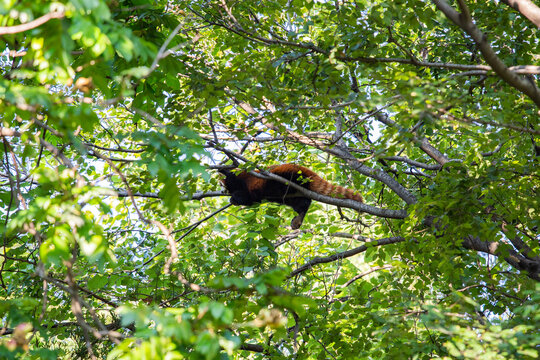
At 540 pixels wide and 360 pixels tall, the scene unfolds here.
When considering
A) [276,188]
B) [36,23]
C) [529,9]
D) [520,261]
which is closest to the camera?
[36,23]

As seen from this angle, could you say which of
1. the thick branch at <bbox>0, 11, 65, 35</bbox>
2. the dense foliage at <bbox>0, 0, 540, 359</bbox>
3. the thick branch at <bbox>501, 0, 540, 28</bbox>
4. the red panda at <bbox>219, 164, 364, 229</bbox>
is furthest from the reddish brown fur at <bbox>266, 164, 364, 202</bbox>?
the thick branch at <bbox>0, 11, 65, 35</bbox>

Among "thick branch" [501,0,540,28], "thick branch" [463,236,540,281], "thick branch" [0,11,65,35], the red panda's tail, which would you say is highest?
the red panda's tail

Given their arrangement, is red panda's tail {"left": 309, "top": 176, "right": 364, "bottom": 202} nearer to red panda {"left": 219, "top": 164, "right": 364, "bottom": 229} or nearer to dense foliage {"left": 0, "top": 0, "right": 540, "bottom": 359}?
red panda {"left": 219, "top": 164, "right": 364, "bottom": 229}

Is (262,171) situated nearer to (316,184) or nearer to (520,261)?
(316,184)

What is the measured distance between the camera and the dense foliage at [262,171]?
1947 millimetres

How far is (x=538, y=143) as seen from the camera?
4551 millimetres

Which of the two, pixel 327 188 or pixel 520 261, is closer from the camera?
pixel 520 261

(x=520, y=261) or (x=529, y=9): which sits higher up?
(x=529, y=9)

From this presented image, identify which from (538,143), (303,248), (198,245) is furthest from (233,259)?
(538,143)

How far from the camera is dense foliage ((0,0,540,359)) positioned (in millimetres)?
1947

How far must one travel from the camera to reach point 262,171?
4.16 m

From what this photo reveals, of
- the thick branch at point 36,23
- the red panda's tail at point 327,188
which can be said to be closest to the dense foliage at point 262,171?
the thick branch at point 36,23

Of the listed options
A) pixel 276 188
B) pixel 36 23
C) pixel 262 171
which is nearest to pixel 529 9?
pixel 262 171

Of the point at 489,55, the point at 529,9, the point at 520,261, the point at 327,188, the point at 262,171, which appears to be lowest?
the point at 520,261
